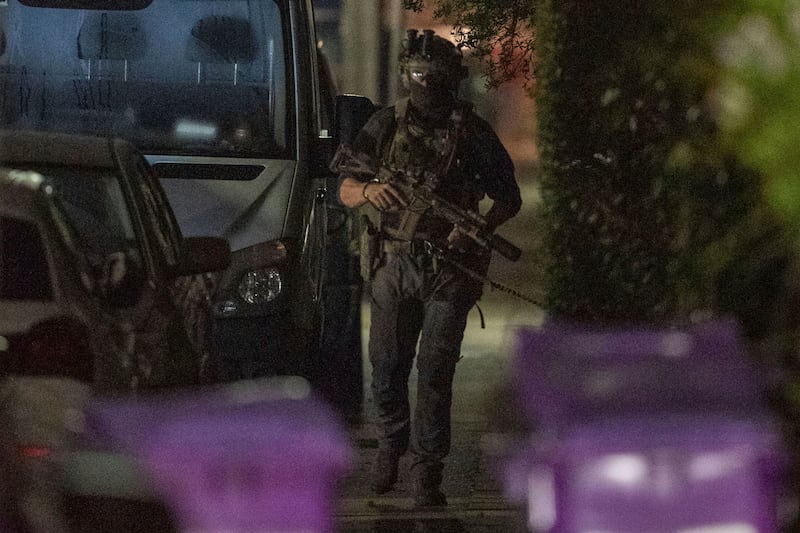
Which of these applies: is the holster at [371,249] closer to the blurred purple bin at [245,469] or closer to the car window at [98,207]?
the car window at [98,207]

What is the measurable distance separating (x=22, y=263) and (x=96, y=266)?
31 cm

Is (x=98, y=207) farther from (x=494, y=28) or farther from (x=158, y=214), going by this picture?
(x=494, y=28)

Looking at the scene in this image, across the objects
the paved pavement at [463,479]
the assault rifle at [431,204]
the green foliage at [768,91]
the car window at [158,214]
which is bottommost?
Result: the paved pavement at [463,479]

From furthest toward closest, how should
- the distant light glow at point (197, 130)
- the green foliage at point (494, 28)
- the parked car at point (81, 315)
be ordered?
the green foliage at point (494, 28)
the distant light glow at point (197, 130)
the parked car at point (81, 315)

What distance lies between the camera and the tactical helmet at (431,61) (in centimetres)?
688

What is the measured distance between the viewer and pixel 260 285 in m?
7.96

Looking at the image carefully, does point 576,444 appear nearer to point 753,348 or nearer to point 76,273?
point 753,348

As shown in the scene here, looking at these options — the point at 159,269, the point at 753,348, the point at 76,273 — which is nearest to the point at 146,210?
the point at 159,269

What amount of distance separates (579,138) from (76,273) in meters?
3.82

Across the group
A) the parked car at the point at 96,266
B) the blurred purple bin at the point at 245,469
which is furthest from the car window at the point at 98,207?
the blurred purple bin at the point at 245,469

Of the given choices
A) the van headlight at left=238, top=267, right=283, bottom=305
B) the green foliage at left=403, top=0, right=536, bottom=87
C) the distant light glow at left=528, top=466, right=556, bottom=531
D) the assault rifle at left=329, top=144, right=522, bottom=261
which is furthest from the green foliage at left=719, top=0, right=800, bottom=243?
the green foliage at left=403, top=0, right=536, bottom=87

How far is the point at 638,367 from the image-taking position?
13.6ft

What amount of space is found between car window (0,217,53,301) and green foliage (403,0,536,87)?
15.5 ft

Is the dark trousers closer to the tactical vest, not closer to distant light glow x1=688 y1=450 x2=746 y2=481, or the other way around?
the tactical vest
